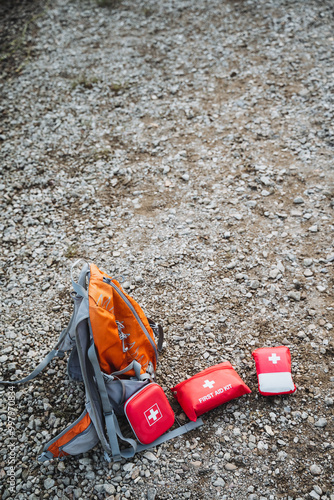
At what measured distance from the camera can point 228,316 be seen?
15.2ft

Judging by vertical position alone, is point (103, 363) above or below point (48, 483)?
above

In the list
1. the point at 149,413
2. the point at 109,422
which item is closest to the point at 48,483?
the point at 109,422

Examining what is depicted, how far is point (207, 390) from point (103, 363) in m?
1.09

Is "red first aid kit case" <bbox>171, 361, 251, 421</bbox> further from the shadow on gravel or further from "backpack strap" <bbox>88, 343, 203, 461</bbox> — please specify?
the shadow on gravel

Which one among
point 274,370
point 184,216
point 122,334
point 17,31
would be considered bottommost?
point 274,370

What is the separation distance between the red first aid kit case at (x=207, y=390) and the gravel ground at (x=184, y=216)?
0.66 ft

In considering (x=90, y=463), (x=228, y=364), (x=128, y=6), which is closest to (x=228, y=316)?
(x=228, y=364)

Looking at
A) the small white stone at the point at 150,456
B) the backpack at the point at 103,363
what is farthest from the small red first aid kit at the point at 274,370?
the small white stone at the point at 150,456

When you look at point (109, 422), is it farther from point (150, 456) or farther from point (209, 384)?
point (209, 384)

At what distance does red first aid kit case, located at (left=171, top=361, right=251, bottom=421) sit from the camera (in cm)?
376

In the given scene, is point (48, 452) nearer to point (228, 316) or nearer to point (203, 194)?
point (228, 316)

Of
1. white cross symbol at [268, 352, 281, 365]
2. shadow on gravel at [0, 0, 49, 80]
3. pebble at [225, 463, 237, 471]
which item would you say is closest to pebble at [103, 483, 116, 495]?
pebble at [225, 463, 237, 471]

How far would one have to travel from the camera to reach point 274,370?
3994 millimetres

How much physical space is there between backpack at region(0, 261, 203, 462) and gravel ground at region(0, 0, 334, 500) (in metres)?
0.23
